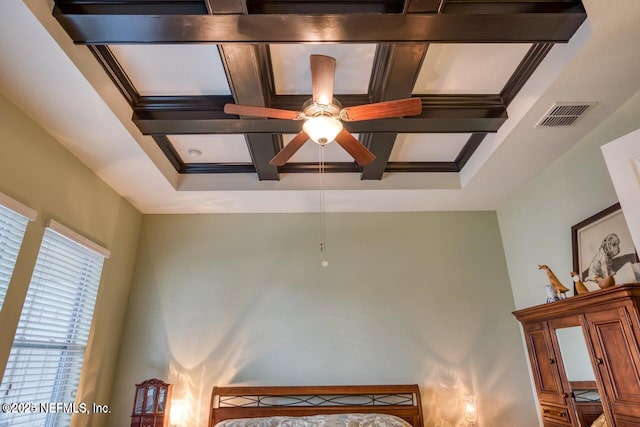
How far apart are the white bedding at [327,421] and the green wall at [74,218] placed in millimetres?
1346

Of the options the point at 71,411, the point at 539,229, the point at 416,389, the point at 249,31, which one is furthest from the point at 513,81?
the point at 71,411

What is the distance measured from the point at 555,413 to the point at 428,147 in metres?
2.41

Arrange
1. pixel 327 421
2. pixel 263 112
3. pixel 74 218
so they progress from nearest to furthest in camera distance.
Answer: pixel 263 112
pixel 74 218
pixel 327 421

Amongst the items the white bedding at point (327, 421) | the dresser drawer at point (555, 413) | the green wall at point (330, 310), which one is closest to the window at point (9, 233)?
the green wall at point (330, 310)

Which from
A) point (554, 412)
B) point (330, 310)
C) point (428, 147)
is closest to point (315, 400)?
point (330, 310)

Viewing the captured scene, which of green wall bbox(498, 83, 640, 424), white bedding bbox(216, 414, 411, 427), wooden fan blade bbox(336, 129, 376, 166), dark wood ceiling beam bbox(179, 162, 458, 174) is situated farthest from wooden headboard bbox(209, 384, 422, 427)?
wooden fan blade bbox(336, 129, 376, 166)

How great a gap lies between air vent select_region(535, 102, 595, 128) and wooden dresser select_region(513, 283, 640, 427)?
125 centimetres

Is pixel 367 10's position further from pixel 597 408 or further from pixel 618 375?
pixel 597 408

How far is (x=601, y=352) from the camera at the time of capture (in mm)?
2293

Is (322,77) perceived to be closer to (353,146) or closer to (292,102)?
(353,146)

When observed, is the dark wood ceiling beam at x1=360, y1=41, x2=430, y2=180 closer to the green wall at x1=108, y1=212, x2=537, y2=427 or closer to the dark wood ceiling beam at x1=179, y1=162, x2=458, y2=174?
the dark wood ceiling beam at x1=179, y1=162, x2=458, y2=174

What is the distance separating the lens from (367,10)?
201 cm

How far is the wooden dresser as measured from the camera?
2.07m

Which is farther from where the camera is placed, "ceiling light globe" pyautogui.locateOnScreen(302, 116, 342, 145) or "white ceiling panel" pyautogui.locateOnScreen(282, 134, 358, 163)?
"white ceiling panel" pyautogui.locateOnScreen(282, 134, 358, 163)
